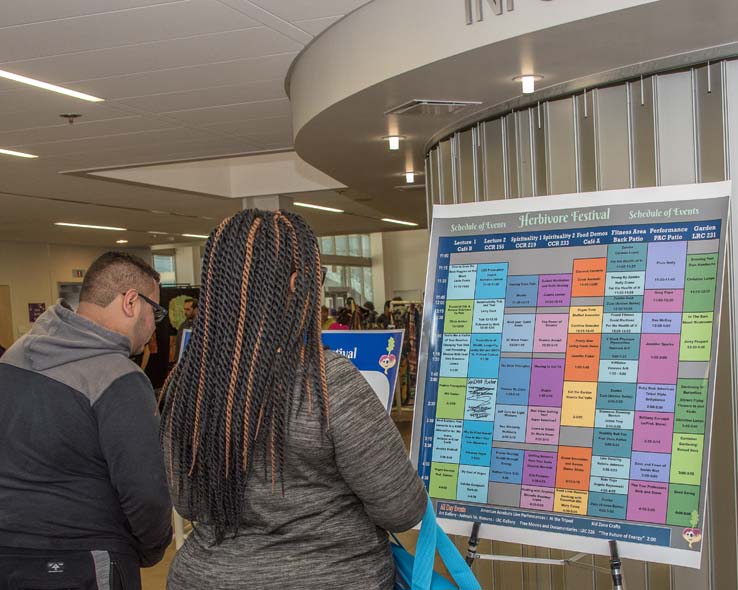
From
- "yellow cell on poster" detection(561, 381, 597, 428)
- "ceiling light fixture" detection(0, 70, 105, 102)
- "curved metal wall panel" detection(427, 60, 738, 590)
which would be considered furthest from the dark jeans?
"ceiling light fixture" detection(0, 70, 105, 102)

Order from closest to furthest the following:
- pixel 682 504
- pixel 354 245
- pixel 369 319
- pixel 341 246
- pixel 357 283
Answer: pixel 682 504, pixel 369 319, pixel 341 246, pixel 354 245, pixel 357 283

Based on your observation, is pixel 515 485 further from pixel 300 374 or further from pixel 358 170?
pixel 358 170

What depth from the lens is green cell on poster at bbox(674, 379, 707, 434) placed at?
6.64ft

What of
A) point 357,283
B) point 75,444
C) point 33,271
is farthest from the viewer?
point 357,283

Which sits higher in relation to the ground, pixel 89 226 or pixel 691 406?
pixel 89 226

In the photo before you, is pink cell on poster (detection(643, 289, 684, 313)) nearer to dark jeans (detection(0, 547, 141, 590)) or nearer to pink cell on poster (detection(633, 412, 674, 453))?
pink cell on poster (detection(633, 412, 674, 453))

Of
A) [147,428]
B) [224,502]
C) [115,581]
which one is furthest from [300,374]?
[115,581]

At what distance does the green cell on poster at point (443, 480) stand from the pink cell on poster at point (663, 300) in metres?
0.72

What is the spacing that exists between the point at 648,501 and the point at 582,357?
41 cm

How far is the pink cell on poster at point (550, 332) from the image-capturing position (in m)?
2.27

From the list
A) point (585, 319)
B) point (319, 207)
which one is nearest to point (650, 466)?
point (585, 319)

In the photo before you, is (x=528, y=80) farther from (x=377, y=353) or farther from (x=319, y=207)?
(x=319, y=207)

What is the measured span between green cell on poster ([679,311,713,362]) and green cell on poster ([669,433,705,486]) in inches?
8.0

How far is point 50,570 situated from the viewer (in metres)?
2.18
